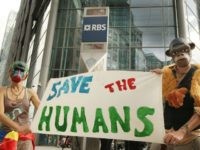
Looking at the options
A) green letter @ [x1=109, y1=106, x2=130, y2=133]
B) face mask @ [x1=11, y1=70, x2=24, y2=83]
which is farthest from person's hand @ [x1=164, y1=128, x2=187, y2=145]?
face mask @ [x1=11, y1=70, x2=24, y2=83]

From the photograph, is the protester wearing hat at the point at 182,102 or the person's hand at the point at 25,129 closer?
the protester wearing hat at the point at 182,102

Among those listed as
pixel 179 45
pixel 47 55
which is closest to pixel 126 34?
pixel 47 55

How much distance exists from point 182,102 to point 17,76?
1.56m

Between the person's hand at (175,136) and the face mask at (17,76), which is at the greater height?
the face mask at (17,76)

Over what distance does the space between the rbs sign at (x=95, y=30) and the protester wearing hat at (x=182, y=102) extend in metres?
1.78

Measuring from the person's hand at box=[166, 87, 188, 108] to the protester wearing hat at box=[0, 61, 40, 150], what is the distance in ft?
4.22

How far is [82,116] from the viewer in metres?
2.70

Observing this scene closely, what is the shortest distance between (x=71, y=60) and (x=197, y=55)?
7550 mm

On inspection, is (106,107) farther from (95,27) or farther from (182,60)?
(95,27)

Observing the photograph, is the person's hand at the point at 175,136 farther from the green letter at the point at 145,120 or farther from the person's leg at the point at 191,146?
the green letter at the point at 145,120

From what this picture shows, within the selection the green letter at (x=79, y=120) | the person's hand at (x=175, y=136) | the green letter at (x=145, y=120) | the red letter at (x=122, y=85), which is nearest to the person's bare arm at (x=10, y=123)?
the green letter at (x=79, y=120)

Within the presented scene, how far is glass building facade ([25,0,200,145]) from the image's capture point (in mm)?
17297

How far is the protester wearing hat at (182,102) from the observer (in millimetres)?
2172

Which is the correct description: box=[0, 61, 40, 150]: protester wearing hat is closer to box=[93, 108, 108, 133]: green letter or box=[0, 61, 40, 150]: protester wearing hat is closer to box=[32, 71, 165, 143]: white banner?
box=[32, 71, 165, 143]: white banner
